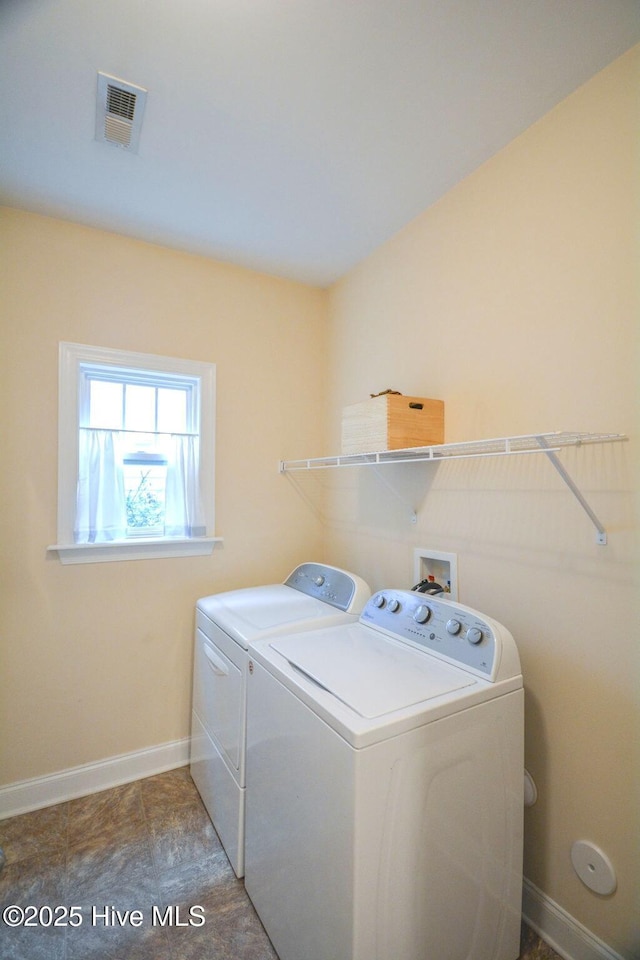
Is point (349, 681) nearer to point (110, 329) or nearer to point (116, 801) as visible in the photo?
point (116, 801)

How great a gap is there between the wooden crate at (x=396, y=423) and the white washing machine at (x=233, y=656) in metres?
0.64

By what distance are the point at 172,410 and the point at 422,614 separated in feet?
5.00

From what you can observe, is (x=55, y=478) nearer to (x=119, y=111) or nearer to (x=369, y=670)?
(x=119, y=111)

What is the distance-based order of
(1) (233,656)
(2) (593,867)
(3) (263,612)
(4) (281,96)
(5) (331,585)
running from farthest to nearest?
(5) (331,585), (3) (263,612), (1) (233,656), (4) (281,96), (2) (593,867)

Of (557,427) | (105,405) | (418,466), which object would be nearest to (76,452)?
(105,405)

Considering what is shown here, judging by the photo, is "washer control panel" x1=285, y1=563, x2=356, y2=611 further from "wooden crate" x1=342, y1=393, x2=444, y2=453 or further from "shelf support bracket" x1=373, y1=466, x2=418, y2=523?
"wooden crate" x1=342, y1=393, x2=444, y2=453

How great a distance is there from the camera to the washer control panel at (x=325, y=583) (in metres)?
1.84

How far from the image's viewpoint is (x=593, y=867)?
1.16 meters

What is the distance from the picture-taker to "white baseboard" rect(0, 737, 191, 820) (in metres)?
1.75

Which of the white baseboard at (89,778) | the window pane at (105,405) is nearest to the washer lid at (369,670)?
the white baseboard at (89,778)

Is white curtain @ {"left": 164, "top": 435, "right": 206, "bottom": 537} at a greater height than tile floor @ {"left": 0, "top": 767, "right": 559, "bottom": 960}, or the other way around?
white curtain @ {"left": 164, "top": 435, "right": 206, "bottom": 537}

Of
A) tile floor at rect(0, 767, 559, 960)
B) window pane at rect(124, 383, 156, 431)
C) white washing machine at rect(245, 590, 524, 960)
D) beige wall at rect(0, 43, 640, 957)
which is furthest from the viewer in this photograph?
window pane at rect(124, 383, 156, 431)

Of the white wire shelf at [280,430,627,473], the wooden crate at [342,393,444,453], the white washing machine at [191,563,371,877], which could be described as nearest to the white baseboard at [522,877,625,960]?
the white washing machine at [191,563,371,877]

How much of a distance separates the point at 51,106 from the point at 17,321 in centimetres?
80
